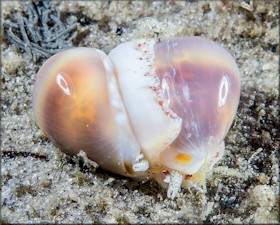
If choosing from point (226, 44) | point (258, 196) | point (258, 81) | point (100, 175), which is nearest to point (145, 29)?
point (226, 44)

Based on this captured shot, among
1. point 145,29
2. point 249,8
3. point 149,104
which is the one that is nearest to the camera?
point 149,104

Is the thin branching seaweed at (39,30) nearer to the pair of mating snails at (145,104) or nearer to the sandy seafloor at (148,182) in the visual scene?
the sandy seafloor at (148,182)

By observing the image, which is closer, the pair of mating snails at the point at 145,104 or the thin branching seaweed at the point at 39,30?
the pair of mating snails at the point at 145,104

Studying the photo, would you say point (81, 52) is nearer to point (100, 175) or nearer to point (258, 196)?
point (100, 175)

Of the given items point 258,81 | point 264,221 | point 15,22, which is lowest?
point 264,221

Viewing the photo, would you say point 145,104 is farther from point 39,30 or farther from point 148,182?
point 39,30

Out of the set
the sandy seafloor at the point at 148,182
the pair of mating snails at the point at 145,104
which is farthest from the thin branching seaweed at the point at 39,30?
the pair of mating snails at the point at 145,104

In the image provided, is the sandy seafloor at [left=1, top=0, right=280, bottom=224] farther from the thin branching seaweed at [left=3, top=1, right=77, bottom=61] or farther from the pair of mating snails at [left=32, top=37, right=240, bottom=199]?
the pair of mating snails at [left=32, top=37, right=240, bottom=199]
